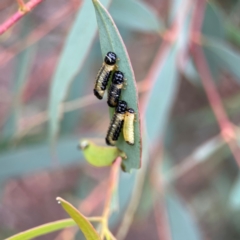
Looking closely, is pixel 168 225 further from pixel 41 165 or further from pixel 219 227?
pixel 219 227

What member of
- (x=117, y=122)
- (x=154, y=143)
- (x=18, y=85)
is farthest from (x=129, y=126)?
(x=18, y=85)

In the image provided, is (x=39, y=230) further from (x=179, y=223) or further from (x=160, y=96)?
(x=179, y=223)

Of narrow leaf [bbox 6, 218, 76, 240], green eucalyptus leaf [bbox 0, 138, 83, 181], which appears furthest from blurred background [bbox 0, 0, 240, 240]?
narrow leaf [bbox 6, 218, 76, 240]

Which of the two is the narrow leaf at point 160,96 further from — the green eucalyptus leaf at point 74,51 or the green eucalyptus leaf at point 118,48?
the green eucalyptus leaf at point 118,48

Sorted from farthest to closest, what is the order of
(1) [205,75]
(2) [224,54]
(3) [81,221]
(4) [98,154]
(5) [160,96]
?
(1) [205,75]
(2) [224,54]
(5) [160,96]
(4) [98,154]
(3) [81,221]

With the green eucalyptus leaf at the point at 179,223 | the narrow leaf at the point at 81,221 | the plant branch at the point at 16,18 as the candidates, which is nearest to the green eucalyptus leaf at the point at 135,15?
the green eucalyptus leaf at the point at 179,223

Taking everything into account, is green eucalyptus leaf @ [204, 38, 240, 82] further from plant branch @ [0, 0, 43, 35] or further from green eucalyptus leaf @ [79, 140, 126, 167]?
plant branch @ [0, 0, 43, 35]
